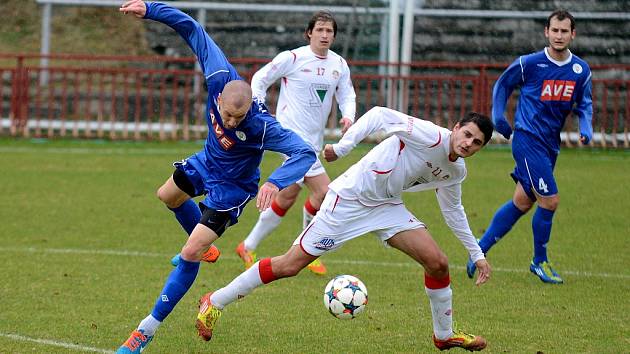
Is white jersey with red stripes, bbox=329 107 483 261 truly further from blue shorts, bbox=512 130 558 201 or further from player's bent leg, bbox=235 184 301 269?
player's bent leg, bbox=235 184 301 269

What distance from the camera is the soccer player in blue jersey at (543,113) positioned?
880cm

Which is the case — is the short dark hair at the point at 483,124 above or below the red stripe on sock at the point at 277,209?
above

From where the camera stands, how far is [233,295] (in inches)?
252

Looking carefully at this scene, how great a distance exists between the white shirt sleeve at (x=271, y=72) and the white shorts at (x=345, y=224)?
10.4 feet

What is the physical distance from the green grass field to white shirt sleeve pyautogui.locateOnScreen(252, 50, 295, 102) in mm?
1627

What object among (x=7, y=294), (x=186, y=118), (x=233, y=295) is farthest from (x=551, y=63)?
(x=186, y=118)

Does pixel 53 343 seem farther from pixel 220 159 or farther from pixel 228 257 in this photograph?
pixel 228 257

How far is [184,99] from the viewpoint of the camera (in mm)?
20000

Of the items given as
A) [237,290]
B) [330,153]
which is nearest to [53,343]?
[237,290]

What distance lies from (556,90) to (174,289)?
418cm

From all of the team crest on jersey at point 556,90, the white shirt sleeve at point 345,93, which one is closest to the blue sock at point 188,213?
the white shirt sleeve at point 345,93

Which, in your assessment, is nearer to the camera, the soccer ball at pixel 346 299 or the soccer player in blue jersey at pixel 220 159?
the soccer player in blue jersey at pixel 220 159

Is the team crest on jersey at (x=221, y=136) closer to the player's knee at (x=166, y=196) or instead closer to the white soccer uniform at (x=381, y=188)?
the white soccer uniform at (x=381, y=188)

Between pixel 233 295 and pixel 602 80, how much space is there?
43.6ft
